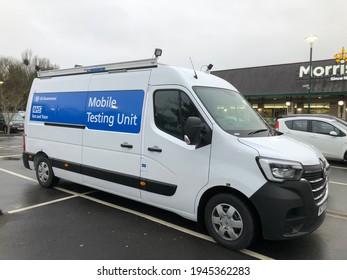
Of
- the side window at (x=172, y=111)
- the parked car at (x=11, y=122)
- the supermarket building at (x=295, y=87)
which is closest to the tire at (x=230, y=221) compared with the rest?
the side window at (x=172, y=111)

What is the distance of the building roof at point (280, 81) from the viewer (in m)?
25.0

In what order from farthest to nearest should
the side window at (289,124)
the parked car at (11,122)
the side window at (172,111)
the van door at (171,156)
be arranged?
the parked car at (11,122)
the side window at (289,124)
the side window at (172,111)
the van door at (171,156)

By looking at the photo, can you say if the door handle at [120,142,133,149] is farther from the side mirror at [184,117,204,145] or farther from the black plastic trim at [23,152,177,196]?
the side mirror at [184,117,204,145]

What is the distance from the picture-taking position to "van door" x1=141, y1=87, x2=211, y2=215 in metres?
4.12

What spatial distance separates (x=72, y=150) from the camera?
5957 mm

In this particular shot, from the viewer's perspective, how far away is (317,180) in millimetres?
3771

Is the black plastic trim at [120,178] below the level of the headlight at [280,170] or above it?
below

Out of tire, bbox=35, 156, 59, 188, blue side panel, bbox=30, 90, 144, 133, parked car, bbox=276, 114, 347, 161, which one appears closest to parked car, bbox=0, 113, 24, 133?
tire, bbox=35, 156, 59, 188

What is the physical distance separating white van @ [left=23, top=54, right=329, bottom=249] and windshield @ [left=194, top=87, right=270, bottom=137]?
21 millimetres

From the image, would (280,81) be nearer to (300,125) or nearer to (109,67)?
(300,125)

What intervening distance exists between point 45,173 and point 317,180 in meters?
5.52

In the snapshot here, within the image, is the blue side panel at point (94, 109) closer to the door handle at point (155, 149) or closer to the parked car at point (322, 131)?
the door handle at point (155, 149)

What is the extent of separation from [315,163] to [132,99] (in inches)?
113

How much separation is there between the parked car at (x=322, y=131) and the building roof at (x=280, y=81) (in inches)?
608
